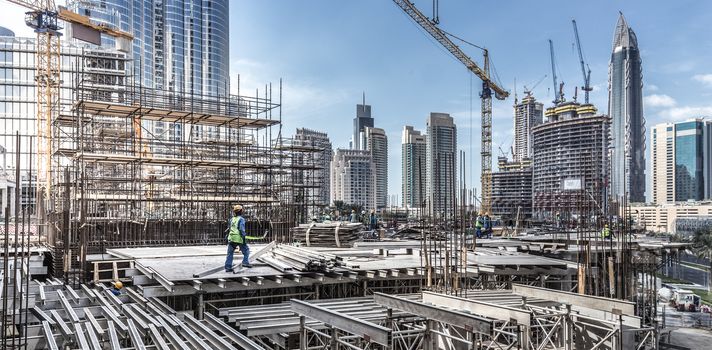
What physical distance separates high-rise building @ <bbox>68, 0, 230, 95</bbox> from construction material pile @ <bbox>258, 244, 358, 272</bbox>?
71382mm

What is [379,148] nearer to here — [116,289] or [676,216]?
[676,216]

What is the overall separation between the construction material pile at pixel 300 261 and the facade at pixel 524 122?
471 ft

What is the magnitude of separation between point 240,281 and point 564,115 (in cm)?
10855

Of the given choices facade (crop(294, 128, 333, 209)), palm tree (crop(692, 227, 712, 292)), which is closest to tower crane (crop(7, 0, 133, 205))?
facade (crop(294, 128, 333, 209))

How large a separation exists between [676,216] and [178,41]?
111 meters

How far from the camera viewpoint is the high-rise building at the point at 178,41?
85.1 metres

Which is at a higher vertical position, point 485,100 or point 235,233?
point 485,100

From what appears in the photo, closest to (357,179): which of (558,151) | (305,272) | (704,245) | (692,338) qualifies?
(558,151)

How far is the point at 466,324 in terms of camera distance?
6.59 metres

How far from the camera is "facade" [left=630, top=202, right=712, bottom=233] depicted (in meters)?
107

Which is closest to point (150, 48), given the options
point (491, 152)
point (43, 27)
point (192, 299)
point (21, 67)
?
point (21, 67)

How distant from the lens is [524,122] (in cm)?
15338

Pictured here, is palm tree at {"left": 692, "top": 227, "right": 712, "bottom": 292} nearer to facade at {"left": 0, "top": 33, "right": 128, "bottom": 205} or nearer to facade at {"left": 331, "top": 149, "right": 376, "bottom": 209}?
facade at {"left": 331, "top": 149, "right": 376, "bottom": 209}

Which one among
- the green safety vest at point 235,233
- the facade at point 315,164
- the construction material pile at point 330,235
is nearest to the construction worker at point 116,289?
the green safety vest at point 235,233
